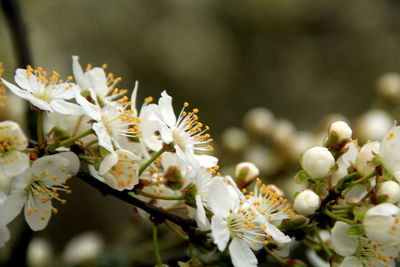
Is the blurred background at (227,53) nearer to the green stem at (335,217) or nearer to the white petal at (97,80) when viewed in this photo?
the white petal at (97,80)

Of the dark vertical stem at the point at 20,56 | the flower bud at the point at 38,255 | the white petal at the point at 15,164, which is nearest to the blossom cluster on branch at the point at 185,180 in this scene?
the white petal at the point at 15,164

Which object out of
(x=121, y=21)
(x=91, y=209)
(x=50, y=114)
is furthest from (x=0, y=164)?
(x=121, y=21)

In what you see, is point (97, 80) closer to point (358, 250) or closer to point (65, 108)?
point (65, 108)

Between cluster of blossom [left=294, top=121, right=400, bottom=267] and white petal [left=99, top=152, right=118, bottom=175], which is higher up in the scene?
cluster of blossom [left=294, top=121, right=400, bottom=267]

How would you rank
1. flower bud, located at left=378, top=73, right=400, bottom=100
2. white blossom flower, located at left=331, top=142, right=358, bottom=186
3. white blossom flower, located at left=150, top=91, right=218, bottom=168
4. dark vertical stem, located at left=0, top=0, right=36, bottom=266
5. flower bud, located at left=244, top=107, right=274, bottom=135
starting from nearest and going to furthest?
white blossom flower, located at left=150, top=91, right=218, bottom=168
white blossom flower, located at left=331, top=142, right=358, bottom=186
dark vertical stem, located at left=0, top=0, right=36, bottom=266
flower bud, located at left=378, top=73, right=400, bottom=100
flower bud, located at left=244, top=107, right=274, bottom=135

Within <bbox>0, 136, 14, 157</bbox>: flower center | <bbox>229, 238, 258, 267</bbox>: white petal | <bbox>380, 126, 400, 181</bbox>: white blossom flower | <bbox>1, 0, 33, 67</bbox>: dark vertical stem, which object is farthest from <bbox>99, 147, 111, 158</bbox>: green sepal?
<bbox>1, 0, 33, 67</bbox>: dark vertical stem

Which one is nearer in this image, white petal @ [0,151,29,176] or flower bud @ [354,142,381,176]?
white petal @ [0,151,29,176]

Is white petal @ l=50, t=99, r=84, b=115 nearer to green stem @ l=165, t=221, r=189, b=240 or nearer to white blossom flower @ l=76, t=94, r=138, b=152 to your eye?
white blossom flower @ l=76, t=94, r=138, b=152
